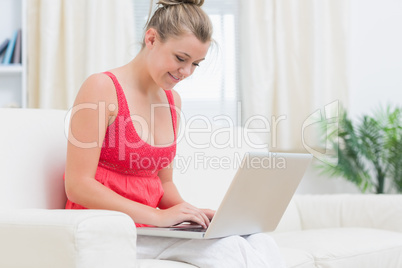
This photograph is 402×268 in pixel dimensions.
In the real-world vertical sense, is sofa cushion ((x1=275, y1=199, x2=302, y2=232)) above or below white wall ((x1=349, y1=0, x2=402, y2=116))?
below

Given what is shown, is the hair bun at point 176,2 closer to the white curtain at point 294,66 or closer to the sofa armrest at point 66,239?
the sofa armrest at point 66,239

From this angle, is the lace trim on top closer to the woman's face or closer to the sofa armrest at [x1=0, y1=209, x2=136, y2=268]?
the woman's face

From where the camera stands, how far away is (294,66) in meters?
3.64

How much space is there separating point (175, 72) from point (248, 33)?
1994 millimetres

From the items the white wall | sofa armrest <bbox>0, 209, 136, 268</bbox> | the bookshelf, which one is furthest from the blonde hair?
the white wall

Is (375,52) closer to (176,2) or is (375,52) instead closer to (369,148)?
(369,148)

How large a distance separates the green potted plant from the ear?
6.58ft

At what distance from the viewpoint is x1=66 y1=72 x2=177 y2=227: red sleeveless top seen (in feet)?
5.49

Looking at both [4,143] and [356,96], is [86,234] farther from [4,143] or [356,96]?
[356,96]

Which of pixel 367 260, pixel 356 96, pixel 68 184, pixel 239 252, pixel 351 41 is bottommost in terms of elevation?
pixel 367 260

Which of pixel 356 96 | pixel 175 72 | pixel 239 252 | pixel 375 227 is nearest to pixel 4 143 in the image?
pixel 175 72

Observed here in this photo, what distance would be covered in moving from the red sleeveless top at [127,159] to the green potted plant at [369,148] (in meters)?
1.97

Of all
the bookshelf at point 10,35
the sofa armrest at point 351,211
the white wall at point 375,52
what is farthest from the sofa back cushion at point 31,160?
the white wall at point 375,52

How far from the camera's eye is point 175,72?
172 centimetres
